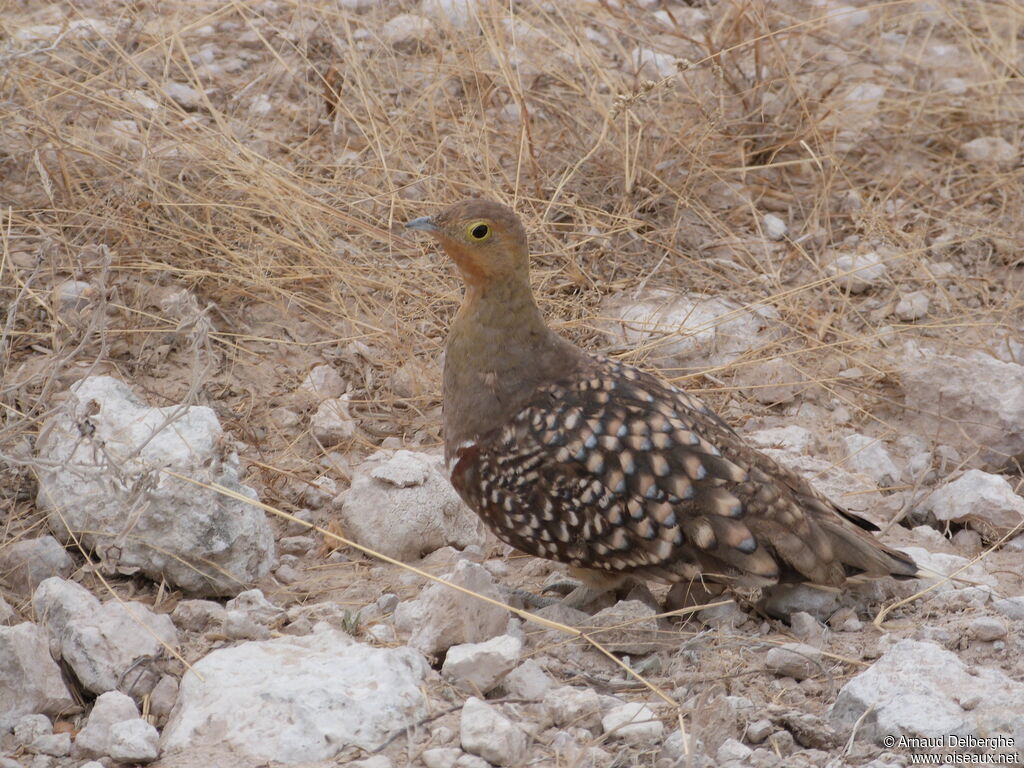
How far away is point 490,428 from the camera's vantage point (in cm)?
354

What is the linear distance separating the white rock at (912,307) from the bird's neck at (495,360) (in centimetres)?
207

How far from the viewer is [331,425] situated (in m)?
4.46

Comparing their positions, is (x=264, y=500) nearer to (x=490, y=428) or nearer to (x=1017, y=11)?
(x=490, y=428)

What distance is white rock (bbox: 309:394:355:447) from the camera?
14.6ft

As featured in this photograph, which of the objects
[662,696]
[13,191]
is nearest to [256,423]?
[13,191]

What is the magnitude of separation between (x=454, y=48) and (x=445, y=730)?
369 centimetres

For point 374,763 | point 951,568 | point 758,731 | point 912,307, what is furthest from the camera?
point 912,307

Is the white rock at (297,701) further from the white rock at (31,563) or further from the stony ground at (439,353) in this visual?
the white rock at (31,563)

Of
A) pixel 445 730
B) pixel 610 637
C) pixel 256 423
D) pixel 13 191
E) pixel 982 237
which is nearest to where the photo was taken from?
pixel 445 730

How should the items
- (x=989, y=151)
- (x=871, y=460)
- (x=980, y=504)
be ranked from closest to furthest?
(x=980, y=504), (x=871, y=460), (x=989, y=151)

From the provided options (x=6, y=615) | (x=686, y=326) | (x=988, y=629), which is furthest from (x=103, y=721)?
(x=686, y=326)

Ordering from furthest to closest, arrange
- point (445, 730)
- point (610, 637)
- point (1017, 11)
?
point (1017, 11) → point (610, 637) → point (445, 730)

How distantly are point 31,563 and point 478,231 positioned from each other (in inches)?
59.5

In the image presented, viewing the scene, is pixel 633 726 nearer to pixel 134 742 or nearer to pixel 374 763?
pixel 374 763
